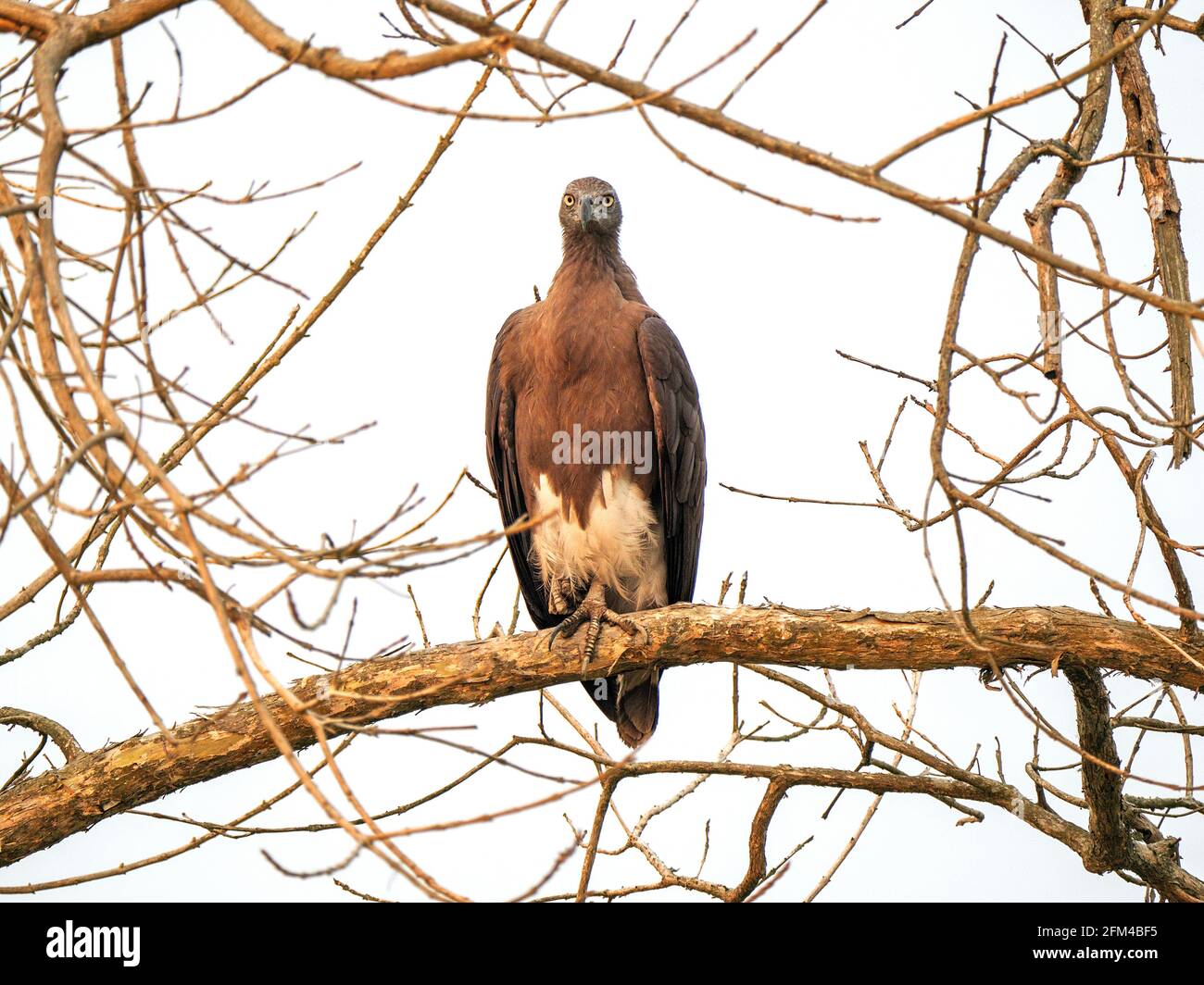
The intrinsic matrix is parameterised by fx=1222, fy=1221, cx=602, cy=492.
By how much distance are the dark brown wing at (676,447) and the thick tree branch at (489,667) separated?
0.94 m

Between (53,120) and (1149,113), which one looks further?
(1149,113)

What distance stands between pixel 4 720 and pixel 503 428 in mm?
1998

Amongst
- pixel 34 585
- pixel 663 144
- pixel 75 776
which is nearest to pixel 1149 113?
pixel 663 144

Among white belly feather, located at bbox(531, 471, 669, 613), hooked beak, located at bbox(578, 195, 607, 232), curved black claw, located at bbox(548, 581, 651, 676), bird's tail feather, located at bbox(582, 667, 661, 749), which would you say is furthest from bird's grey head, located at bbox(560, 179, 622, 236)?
bird's tail feather, located at bbox(582, 667, 661, 749)

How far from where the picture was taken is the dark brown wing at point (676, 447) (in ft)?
14.6

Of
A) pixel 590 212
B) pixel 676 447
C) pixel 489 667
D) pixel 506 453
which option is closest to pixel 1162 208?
pixel 676 447

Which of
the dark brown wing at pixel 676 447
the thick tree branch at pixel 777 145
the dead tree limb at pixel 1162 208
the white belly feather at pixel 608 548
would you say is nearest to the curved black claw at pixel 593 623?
the white belly feather at pixel 608 548

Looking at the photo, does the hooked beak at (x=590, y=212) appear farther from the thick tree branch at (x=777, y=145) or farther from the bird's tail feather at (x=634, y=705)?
the thick tree branch at (x=777, y=145)

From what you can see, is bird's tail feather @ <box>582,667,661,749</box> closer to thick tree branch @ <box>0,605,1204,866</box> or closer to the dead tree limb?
thick tree branch @ <box>0,605,1204,866</box>

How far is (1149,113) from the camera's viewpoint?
3.31m

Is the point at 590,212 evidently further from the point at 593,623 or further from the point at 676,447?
the point at 593,623

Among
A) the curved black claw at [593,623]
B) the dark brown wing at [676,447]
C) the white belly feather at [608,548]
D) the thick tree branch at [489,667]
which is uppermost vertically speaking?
the dark brown wing at [676,447]

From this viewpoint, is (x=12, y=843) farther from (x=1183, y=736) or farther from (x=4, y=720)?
(x=1183, y=736)

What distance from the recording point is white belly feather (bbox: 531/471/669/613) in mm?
4527
